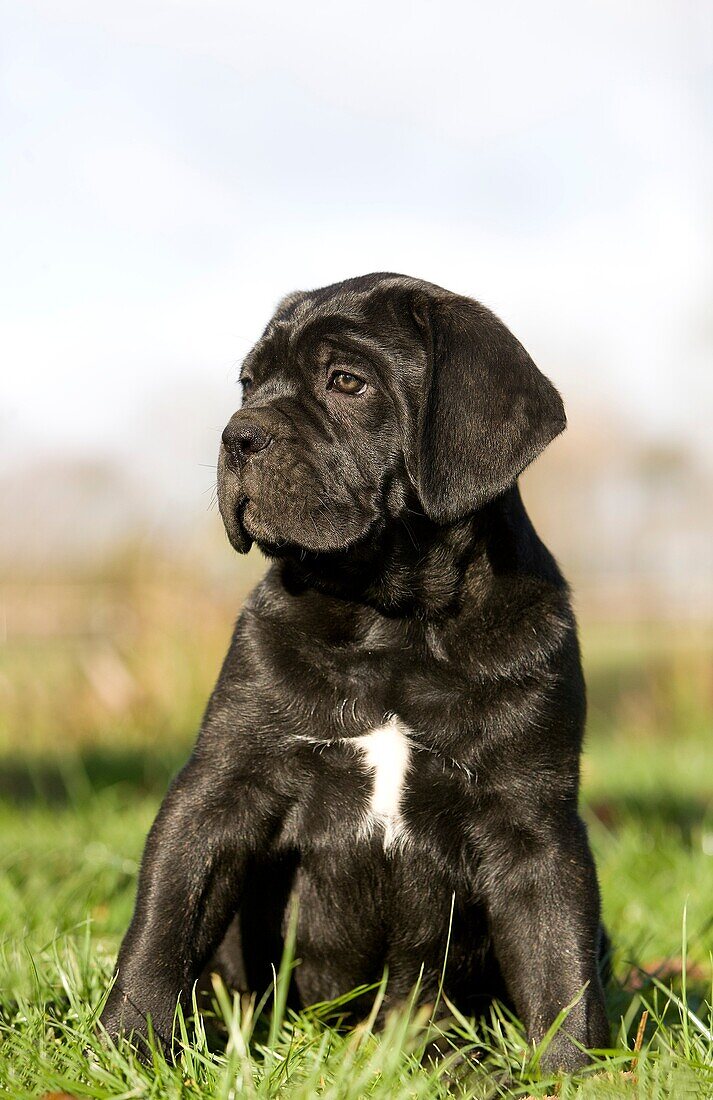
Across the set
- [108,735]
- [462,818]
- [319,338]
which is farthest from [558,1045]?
[108,735]

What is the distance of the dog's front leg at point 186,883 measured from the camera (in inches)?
105

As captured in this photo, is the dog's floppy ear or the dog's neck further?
the dog's neck

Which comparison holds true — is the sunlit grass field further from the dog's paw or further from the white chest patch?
the white chest patch

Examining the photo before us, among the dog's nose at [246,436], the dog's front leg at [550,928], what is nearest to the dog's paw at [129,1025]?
the dog's front leg at [550,928]

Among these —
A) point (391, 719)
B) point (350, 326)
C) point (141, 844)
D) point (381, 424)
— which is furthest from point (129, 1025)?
point (141, 844)

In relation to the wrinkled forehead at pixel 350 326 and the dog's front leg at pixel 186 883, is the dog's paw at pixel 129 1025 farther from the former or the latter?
the wrinkled forehead at pixel 350 326

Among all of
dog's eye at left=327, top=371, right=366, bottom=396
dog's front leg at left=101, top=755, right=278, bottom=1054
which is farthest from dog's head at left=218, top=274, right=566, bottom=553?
dog's front leg at left=101, top=755, right=278, bottom=1054

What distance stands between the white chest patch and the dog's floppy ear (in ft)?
1.67

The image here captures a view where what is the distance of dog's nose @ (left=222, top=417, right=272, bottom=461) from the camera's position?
295cm

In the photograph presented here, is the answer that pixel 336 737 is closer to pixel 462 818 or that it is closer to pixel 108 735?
pixel 462 818

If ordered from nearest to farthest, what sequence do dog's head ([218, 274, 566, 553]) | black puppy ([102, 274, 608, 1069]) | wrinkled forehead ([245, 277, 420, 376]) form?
black puppy ([102, 274, 608, 1069]) < dog's head ([218, 274, 566, 553]) < wrinkled forehead ([245, 277, 420, 376])

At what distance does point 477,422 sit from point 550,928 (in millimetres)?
1157

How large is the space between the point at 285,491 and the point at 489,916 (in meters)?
1.10

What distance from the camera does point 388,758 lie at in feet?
9.22
